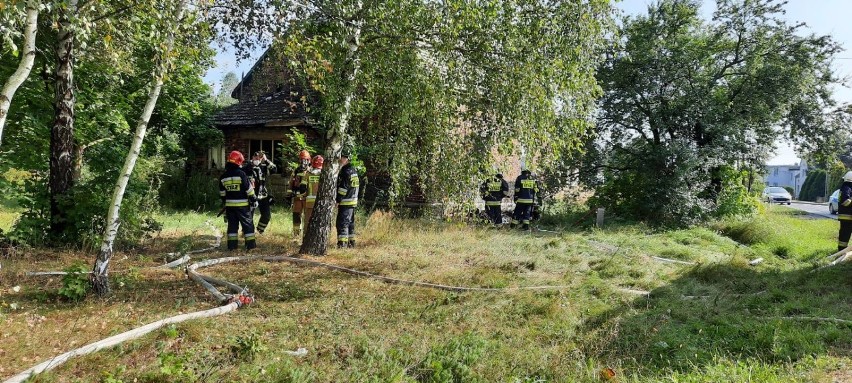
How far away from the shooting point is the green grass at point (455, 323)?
379 centimetres

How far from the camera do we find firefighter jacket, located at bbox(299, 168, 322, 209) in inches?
375

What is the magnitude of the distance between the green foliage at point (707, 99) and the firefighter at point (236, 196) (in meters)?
9.82

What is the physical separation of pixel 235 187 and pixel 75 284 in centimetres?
357

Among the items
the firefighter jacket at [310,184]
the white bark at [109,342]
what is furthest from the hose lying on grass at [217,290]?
the firefighter jacket at [310,184]

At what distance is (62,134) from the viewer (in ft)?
23.9

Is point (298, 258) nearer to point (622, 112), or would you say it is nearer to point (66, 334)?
point (66, 334)

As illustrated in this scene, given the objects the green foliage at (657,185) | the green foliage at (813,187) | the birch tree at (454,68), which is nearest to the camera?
the birch tree at (454,68)

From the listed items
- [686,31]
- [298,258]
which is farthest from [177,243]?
[686,31]

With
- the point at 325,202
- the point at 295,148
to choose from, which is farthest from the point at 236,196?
the point at 295,148

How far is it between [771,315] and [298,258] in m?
6.03

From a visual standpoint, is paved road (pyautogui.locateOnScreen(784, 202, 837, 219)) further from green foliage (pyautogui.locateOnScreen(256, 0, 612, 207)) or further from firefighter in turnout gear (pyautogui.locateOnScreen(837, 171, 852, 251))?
green foliage (pyautogui.locateOnScreen(256, 0, 612, 207))

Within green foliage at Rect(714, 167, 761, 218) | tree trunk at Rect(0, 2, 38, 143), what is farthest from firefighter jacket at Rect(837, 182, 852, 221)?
tree trunk at Rect(0, 2, 38, 143)

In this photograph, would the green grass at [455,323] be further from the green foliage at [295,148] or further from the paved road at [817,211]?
the paved road at [817,211]

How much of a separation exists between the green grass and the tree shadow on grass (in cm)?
2
